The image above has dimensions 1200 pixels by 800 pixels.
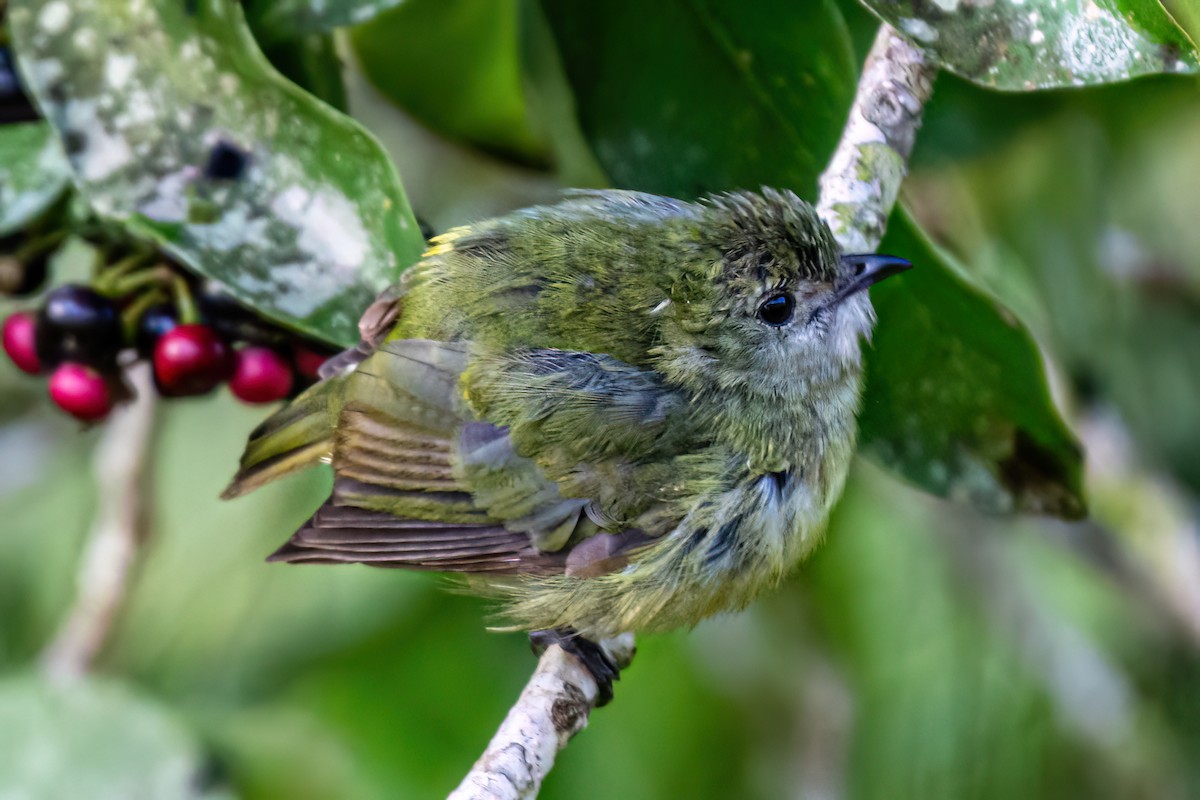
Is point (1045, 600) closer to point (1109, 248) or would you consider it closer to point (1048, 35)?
point (1109, 248)

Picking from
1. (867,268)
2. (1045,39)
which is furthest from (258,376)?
(1045,39)

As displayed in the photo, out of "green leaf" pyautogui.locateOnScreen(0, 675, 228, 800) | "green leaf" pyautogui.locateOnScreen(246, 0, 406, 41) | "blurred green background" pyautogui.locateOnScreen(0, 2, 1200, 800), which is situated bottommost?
"green leaf" pyautogui.locateOnScreen(0, 675, 228, 800)

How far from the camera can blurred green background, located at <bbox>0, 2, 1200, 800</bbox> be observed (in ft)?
7.89

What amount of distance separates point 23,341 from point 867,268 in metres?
1.53

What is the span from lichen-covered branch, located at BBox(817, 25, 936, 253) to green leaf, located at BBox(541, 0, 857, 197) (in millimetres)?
53

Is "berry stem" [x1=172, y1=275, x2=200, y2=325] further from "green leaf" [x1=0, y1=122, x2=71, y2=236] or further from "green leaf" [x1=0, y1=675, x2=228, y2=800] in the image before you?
"green leaf" [x1=0, y1=675, x2=228, y2=800]

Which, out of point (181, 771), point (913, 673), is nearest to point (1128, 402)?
point (913, 673)

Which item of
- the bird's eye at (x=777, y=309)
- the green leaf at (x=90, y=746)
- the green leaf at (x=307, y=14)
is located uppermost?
the green leaf at (x=307, y=14)

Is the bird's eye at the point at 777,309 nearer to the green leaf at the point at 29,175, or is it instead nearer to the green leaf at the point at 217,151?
the green leaf at the point at 217,151

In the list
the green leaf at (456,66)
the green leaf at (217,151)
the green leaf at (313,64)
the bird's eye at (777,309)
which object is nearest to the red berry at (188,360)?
the green leaf at (217,151)

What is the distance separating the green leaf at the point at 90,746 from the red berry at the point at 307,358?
789mm

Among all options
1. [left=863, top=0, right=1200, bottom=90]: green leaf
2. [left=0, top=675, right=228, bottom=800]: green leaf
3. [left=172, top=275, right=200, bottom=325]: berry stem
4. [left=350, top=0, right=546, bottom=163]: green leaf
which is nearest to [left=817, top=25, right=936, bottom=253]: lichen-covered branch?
[left=863, top=0, right=1200, bottom=90]: green leaf

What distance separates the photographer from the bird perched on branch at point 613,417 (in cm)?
204

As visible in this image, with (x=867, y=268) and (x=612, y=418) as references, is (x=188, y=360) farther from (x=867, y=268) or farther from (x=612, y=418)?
(x=867, y=268)
